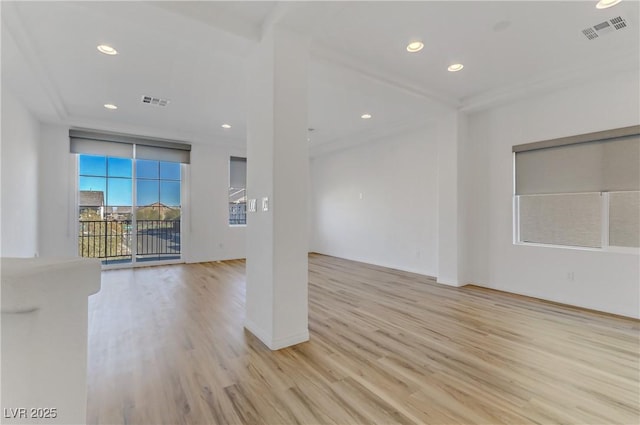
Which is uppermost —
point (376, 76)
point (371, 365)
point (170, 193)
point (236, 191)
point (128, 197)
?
point (376, 76)

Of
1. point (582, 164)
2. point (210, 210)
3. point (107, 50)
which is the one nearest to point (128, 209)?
point (210, 210)

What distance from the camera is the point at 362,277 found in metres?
5.11

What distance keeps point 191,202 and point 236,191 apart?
1.16 metres

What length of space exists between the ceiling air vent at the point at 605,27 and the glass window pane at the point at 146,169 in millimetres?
7150

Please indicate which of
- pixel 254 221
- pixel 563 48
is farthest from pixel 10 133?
pixel 563 48

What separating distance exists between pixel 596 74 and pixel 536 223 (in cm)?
191

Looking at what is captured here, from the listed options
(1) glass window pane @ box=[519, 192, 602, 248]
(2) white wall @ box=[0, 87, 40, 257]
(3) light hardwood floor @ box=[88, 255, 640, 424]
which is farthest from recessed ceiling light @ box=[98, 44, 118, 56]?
(1) glass window pane @ box=[519, 192, 602, 248]

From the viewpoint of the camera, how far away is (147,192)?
6.18 meters

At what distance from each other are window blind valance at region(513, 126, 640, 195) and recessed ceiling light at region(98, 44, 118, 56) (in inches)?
204

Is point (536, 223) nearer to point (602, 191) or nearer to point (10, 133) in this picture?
point (602, 191)

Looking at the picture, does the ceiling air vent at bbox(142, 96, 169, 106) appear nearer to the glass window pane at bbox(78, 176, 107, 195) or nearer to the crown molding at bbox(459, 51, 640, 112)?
the glass window pane at bbox(78, 176, 107, 195)

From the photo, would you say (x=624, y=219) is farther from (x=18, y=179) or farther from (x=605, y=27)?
(x=18, y=179)

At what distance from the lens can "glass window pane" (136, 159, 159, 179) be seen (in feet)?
20.0

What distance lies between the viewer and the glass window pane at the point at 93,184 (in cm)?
557
